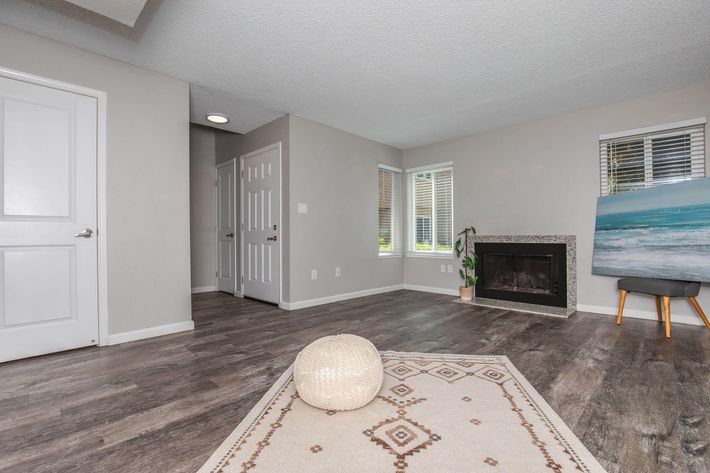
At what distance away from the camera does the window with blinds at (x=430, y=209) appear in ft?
17.9

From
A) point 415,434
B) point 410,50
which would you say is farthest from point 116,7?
point 415,434

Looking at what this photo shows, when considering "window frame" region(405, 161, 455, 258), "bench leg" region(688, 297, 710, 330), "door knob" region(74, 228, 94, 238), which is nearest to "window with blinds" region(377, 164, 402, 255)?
"window frame" region(405, 161, 455, 258)

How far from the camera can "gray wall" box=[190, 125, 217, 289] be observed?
554 cm

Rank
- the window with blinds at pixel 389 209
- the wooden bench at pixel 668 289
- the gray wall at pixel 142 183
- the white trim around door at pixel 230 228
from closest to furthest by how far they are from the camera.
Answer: the gray wall at pixel 142 183 < the wooden bench at pixel 668 289 < the white trim around door at pixel 230 228 < the window with blinds at pixel 389 209

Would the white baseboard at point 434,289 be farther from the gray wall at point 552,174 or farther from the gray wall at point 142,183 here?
the gray wall at point 142,183

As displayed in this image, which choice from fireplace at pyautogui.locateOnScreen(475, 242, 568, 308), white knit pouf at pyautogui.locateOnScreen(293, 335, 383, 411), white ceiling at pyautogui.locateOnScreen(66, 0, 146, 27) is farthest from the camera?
fireplace at pyautogui.locateOnScreen(475, 242, 568, 308)

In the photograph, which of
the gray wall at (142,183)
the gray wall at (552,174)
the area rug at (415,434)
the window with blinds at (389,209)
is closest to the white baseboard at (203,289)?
the gray wall at (142,183)

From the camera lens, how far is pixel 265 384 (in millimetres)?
2092

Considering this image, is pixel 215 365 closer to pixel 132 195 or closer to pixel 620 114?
pixel 132 195

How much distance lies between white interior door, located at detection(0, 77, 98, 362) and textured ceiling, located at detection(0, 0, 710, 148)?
0.61 metres

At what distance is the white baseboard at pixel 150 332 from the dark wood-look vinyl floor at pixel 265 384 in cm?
12

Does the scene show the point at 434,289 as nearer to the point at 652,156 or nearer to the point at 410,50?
the point at 652,156

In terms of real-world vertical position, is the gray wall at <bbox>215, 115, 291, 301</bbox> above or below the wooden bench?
above

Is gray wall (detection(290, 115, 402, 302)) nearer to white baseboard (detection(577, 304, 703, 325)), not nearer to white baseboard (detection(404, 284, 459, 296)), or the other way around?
white baseboard (detection(404, 284, 459, 296))
